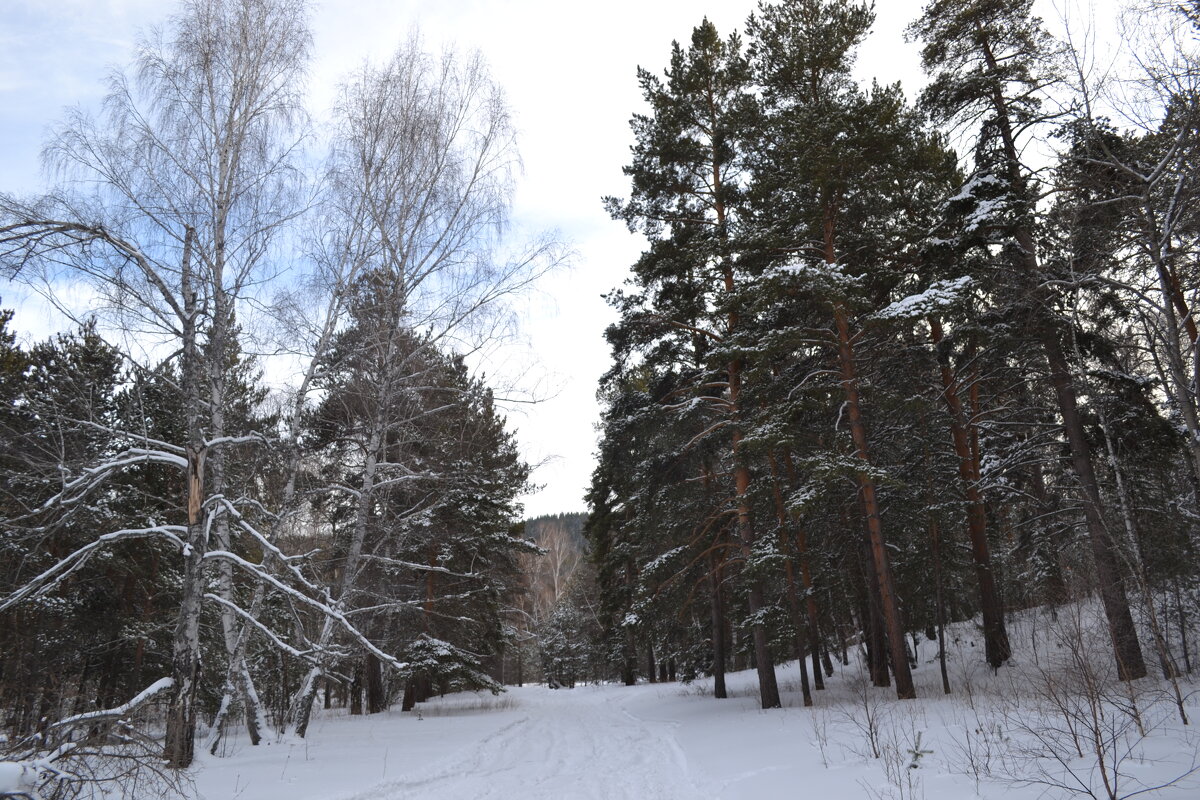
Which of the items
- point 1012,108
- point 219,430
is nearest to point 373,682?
point 219,430

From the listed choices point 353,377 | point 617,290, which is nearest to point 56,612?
point 353,377

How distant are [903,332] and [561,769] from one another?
11355 millimetres

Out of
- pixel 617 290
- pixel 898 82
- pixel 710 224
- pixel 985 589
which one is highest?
pixel 898 82

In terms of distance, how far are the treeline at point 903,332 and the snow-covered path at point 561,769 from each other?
346 cm

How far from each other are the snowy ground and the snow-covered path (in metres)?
0.04

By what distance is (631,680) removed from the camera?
34188 mm

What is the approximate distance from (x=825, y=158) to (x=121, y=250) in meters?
11.4

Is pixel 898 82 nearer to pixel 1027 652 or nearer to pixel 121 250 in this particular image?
pixel 1027 652

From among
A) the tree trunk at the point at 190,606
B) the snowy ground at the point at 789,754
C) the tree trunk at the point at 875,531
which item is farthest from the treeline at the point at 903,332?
the tree trunk at the point at 190,606

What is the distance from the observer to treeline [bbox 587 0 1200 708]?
32.1ft

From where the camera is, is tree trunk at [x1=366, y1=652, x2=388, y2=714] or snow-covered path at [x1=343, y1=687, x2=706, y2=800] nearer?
snow-covered path at [x1=343, y1=687, x2=706, y2=800]

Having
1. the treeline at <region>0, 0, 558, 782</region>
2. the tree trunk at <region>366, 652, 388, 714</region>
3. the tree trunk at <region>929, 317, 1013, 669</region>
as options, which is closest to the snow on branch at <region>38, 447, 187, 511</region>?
the treeline at <region>0, 0, 558, 782</region>

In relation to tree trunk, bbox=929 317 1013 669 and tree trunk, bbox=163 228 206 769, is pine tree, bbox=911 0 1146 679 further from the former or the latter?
tree trunk, bbox=163 228 206 769

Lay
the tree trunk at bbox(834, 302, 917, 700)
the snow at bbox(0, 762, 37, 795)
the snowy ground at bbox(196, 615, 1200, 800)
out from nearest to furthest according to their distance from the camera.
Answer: the snow at bbox(0, 762, 37, 795)
the snowy ground at bbox(196, 615, 1200, 800)
the tree trunk at bbox(834, 302, 917, 700)
